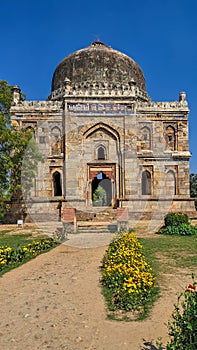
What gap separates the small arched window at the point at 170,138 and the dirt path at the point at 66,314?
15840 millimetres

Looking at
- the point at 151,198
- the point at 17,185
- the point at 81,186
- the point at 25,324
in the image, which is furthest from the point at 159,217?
the point at 25,324

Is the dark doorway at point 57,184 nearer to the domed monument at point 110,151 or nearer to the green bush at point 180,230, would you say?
the domed monument at point 110,151

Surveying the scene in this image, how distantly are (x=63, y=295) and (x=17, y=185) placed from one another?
37.6ft

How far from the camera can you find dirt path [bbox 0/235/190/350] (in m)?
3.67

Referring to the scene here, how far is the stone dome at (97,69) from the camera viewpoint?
23.3 meters

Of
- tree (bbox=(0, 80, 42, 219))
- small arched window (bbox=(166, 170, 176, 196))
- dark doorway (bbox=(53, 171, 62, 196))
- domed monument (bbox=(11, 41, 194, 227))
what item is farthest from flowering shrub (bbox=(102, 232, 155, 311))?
small arched window (bbox=(166, 170, 176, 196))

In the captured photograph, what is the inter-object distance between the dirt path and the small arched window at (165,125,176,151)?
15.8m

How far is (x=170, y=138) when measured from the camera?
21703 mm

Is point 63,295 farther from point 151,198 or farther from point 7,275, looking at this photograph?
point 151,198

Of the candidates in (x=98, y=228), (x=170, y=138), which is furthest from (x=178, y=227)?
(x=170, y=138)

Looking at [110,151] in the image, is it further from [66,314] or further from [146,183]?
[66,314]

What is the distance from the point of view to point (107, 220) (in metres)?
18.3

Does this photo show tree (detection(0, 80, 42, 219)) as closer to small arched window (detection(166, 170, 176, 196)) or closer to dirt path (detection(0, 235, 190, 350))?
dirt path (detection(0, 235, 190, 350))

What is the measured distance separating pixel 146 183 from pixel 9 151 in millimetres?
10291
